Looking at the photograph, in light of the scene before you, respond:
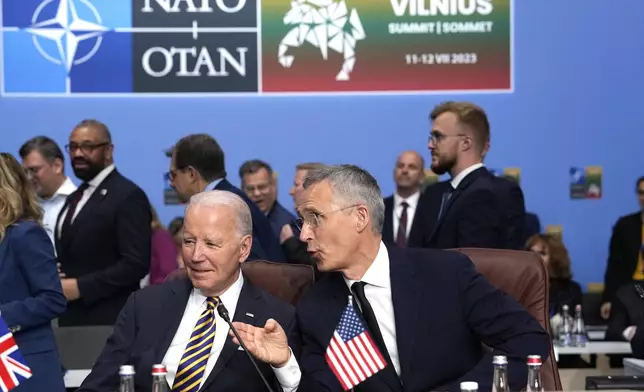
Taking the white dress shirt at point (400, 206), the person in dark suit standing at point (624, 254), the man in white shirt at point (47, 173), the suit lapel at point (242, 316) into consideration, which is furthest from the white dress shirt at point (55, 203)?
the person in dark suit standing at point (624, 254)

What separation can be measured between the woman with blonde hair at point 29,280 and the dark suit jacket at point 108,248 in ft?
3.51

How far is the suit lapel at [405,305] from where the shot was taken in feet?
10.6

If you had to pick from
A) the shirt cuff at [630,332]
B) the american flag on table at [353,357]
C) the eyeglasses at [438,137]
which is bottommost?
the shirt cuff at [630,332]

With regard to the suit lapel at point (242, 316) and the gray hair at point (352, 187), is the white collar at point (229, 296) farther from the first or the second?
the gray hair at point (352, 187)

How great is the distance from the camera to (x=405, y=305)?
3299mm

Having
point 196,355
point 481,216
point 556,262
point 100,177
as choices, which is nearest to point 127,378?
point 196,355

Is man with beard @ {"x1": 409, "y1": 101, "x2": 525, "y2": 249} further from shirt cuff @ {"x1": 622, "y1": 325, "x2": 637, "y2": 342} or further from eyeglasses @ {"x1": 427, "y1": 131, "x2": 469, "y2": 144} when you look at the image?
shirt cuff @ {"x1": 622, "y1": 325, "x2": 637, "y2": 342}

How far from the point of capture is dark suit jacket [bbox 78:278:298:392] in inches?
129

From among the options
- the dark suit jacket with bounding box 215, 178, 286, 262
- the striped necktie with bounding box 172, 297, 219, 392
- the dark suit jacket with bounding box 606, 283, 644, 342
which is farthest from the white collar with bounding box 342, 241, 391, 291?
the dark suit jacket with bounding box 606, 283, 644, 342

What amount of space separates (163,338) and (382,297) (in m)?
0.67

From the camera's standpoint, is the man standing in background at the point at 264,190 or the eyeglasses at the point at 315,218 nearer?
the eyeglasses at the point at 315,218

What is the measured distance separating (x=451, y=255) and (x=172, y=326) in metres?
0.87

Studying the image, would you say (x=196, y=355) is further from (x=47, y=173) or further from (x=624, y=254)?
(x=624, y=254)

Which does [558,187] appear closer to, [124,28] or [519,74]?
[519,74]
